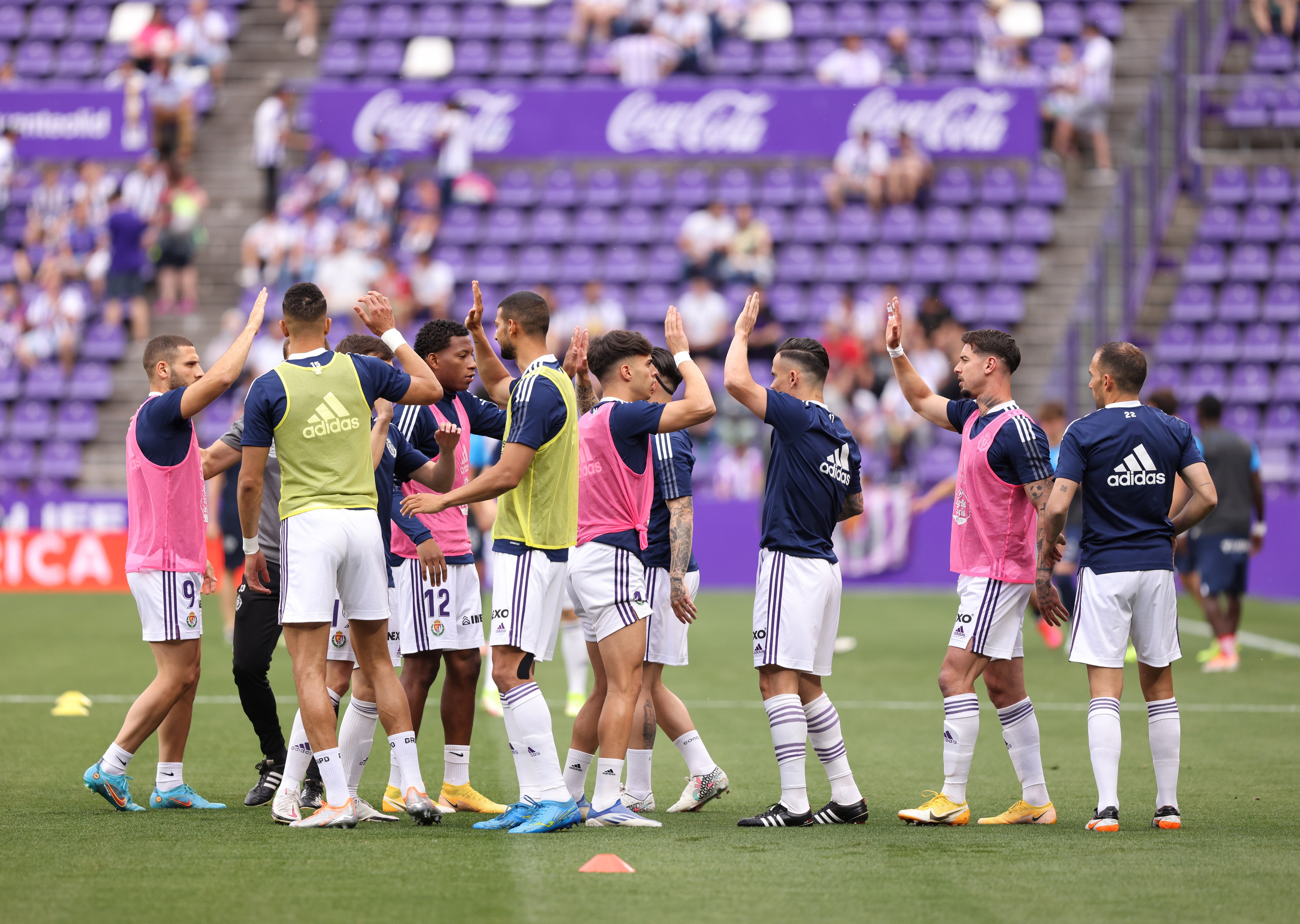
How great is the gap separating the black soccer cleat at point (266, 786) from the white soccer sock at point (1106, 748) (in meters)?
3.98

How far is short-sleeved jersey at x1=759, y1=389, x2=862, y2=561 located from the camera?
703 centimetres

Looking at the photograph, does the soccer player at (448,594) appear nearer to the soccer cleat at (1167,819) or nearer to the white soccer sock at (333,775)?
the white soccer sock at (333,775)

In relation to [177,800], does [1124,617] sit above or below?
above

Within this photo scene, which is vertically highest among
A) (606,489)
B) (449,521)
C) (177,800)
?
(606,489)

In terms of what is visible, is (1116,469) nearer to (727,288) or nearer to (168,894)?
(168,894)

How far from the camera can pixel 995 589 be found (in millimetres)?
7125

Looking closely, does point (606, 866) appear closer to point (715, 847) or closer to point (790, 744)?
point (715, 847)

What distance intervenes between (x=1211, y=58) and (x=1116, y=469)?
62.7 feet

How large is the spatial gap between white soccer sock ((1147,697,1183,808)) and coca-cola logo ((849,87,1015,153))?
60.8 ft

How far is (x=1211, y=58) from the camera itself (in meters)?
23.7

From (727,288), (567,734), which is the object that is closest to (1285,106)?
(727,288)

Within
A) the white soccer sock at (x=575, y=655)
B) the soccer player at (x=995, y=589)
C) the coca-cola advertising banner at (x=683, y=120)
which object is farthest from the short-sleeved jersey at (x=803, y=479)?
the coca-cola advertising banner at (x=683, y=120)

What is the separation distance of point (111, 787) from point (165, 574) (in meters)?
1.06

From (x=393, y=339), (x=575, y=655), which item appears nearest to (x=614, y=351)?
(x=393, y=339)
